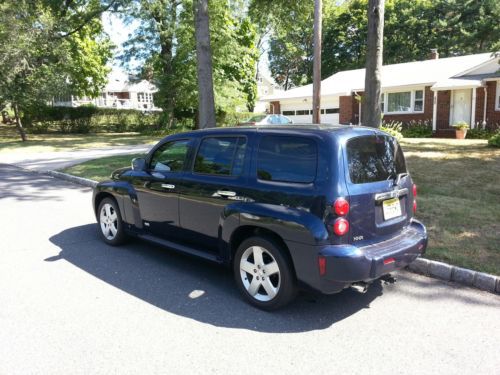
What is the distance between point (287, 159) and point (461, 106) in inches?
875

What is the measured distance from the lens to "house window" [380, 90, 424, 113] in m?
24.9

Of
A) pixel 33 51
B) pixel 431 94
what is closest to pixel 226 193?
pixel 431 94

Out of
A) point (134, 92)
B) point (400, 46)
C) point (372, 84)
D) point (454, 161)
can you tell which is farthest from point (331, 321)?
point (134, 92)

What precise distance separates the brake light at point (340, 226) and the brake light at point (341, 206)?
6 cm

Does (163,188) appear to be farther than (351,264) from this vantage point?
Yes

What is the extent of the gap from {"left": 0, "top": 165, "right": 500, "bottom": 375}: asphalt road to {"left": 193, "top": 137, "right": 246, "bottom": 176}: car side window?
4.20ft

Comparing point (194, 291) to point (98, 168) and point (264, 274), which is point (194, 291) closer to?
point (264, 274)

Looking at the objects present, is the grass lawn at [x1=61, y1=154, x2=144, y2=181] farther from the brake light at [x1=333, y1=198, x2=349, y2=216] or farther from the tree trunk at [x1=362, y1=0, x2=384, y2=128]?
the brake light at [x1=333, y1=198, x2=349, y2=216]

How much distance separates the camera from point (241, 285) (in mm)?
4402

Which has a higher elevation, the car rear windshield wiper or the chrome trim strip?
the car rear windshield wiper

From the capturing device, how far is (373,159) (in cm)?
422

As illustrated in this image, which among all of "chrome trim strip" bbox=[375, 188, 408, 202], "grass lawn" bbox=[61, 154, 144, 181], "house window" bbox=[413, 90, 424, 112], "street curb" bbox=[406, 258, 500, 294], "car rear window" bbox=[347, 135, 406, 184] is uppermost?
"house window" bbox=[413, 90, 424, 112]

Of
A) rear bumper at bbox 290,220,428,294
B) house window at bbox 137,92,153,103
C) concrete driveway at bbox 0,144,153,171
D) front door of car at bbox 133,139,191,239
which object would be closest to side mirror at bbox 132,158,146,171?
front door of car at bbox 133,139,191,239

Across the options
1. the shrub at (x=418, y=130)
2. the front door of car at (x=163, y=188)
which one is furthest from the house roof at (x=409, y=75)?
the front door of car at (x=163, y=188)
